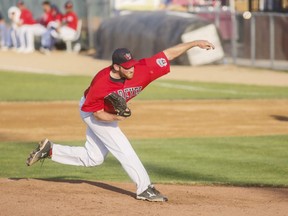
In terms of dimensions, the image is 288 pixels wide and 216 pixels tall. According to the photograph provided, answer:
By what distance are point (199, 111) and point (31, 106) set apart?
12.2 feet

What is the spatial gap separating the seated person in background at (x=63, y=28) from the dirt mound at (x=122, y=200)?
79.8 feet

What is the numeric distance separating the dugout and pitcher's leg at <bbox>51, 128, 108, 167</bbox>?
18.9m

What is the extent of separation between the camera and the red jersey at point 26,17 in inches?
1447

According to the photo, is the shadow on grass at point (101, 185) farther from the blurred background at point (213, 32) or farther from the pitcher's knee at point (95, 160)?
the blurred background at point (213, 32)

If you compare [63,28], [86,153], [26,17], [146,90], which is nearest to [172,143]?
[86,153]

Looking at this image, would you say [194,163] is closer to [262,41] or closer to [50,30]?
[262,41]

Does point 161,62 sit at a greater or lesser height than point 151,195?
greater

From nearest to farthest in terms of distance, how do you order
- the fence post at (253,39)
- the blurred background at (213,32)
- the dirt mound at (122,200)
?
the dirt mound at (122,200)
the blurred background at (213,32)
the fence post at (253,39)

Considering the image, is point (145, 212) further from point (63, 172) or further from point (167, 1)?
point (167, 1)

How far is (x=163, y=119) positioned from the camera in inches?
757

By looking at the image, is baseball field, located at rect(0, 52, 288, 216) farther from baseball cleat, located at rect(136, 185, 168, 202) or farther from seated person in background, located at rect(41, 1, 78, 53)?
A: seated person in background, located at rect(41, 1, 78, 53)

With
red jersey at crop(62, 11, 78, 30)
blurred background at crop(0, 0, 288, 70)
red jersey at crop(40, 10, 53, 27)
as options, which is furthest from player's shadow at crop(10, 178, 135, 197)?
red jersey at crop(40, 10, 53, 27)

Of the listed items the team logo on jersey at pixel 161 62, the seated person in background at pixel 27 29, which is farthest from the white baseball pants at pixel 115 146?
the seated person in background at pixel 27 29

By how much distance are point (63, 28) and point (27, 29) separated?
1657 millimetres
